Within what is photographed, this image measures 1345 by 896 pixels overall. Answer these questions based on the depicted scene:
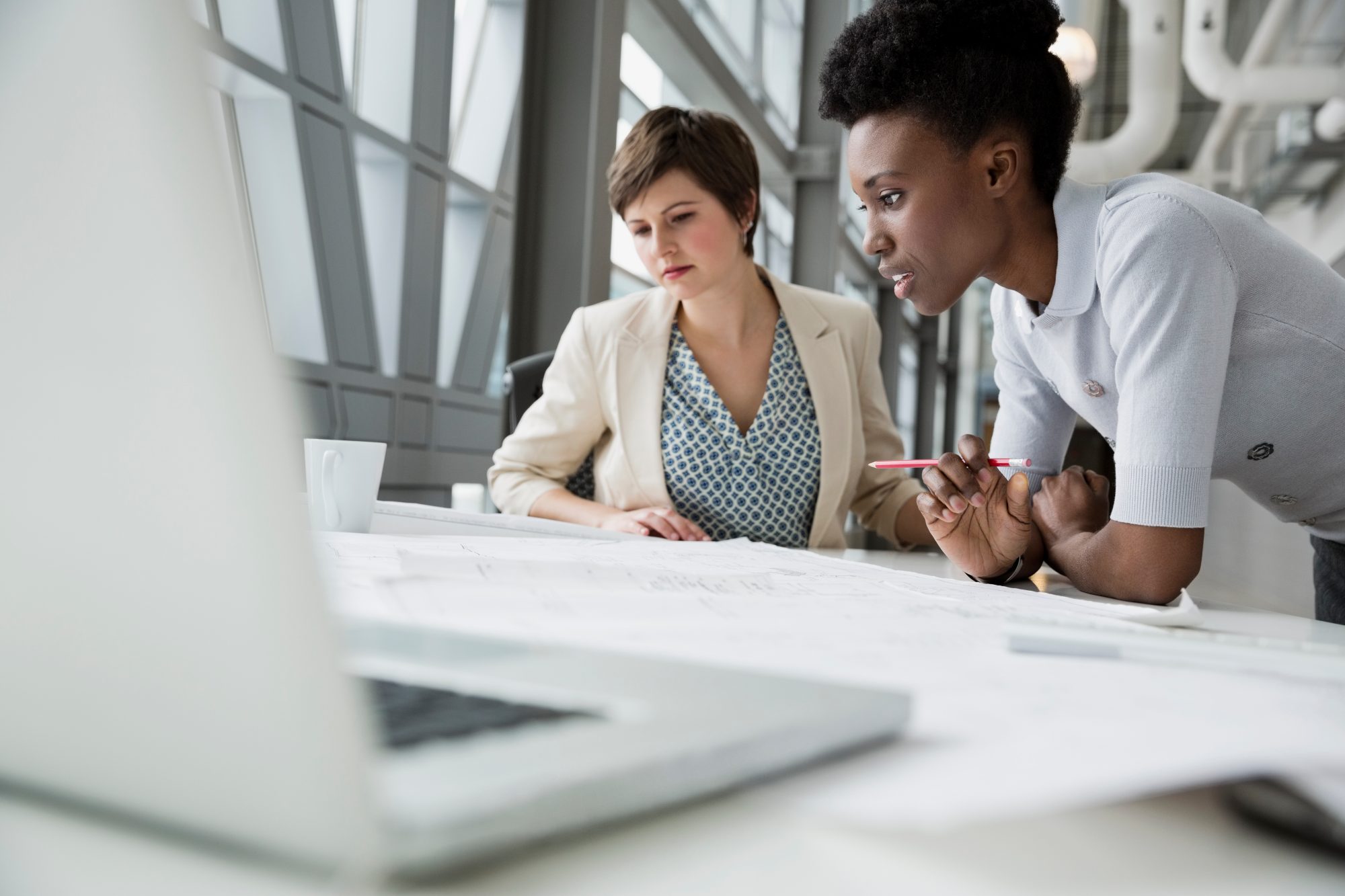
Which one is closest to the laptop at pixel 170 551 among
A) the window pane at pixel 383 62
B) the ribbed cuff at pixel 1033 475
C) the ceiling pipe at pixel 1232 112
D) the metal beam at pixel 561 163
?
the ribbed cuff at pixel 1033 475

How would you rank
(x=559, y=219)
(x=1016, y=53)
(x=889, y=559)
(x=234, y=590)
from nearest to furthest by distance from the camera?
(x=234, y=590), (x=1016, y=53), (x=889, y=559), (x=559, y=219)

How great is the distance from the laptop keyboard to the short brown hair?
1621 millimetres

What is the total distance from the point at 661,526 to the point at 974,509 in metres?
0.45

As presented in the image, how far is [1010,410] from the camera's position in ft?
4.86

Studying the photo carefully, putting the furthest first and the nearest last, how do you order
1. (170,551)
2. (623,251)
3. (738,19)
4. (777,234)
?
(777,234) < (738,19) < (623,251) < (170,551)

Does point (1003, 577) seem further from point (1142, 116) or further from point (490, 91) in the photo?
point (1142, 116)

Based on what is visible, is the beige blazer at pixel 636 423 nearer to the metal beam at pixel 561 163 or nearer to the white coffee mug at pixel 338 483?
the white coffee mug at pixel 338 483

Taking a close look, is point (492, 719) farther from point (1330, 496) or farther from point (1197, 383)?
point (1330, 496)

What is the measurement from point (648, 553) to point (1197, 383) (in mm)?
562

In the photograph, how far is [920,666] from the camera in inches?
18.8

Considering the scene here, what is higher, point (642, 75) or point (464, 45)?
point (642, 75)

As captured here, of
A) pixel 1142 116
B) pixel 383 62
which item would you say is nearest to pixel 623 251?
pixel 383 62

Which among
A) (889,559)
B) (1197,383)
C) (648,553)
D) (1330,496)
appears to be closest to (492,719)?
(648,553)

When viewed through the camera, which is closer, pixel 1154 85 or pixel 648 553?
pixel 648 553
